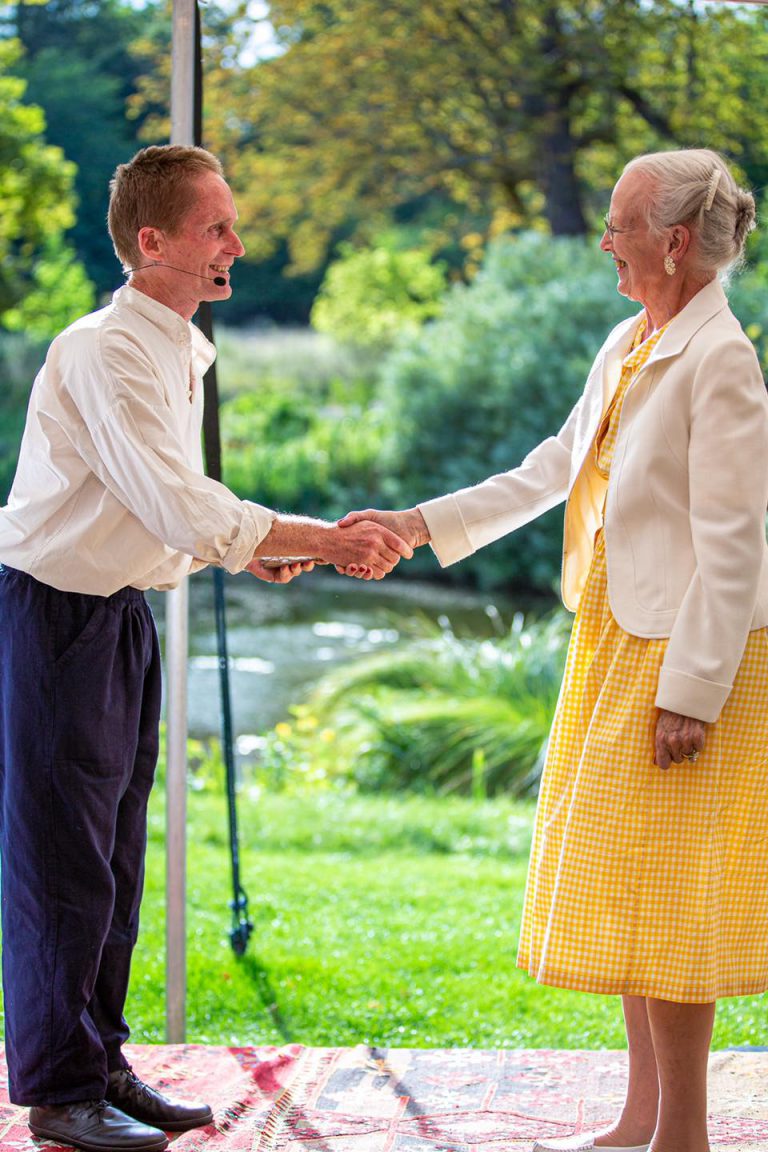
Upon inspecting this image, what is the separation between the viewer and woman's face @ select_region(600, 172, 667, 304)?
1.95m

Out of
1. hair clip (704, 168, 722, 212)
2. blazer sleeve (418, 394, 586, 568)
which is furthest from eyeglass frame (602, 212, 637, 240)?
blazer sleeve (418, 394, 586, 568)

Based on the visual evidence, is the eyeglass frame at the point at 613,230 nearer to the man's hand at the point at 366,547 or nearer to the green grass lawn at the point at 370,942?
the man's hand at the point at 366,547

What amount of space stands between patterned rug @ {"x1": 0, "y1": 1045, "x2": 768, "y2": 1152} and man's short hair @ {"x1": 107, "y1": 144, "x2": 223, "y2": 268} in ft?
4.86

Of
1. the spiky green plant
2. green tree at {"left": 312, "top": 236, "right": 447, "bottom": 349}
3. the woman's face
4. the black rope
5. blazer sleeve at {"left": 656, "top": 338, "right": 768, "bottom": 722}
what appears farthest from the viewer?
green tree at {"left": 312, "top": 236, "right": 447, "bottom": 349}

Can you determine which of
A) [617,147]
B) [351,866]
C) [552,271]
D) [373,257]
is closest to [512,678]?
[351,866]

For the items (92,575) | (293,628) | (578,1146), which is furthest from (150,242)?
(293,628)

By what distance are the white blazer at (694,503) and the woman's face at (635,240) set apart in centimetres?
8

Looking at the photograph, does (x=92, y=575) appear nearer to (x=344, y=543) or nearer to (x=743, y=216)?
(x=344, y=543)

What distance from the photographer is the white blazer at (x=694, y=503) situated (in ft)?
6.00

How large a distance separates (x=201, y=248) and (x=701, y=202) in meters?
0.78

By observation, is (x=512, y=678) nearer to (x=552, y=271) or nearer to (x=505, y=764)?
(x=505, y=764)

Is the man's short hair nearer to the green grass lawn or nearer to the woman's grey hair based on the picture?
the woman's grey hair

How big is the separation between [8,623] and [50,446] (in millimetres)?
290

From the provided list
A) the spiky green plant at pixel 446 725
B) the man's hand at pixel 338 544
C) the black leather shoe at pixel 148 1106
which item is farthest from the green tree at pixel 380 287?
the black leather shoe at pixel 148 1106
